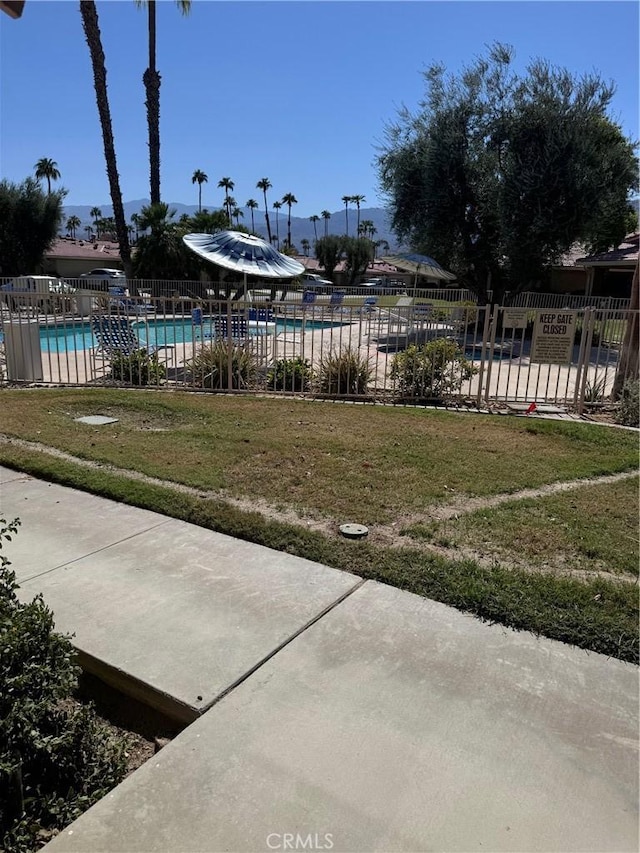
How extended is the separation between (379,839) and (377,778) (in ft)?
0.82

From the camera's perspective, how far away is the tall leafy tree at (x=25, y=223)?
3200 cm

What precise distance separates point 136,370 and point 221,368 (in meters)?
1.66

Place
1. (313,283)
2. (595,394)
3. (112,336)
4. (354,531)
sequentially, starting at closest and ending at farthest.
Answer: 1. (354,531)
2. (595,394)
3. (112,336)
4. (313,283)

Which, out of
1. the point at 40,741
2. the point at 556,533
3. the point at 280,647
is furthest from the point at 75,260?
the point at 40,741

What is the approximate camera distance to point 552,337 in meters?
9.00

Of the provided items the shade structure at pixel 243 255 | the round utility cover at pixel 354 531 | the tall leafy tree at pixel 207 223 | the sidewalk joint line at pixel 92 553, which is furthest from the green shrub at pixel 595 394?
the tall leafy tree at pixel 207 223

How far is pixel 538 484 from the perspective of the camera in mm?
5555

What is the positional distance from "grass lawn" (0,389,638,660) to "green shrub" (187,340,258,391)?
1.21 meters

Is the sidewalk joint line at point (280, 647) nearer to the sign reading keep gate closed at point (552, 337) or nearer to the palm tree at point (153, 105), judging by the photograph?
the sign reading keep gate closed at point (552, 337)

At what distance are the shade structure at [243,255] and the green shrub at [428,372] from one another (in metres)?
4.40

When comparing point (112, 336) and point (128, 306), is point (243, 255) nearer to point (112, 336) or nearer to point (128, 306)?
point (128, 306)

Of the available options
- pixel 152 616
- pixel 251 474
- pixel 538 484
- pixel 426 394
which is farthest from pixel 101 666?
pixel 426 394

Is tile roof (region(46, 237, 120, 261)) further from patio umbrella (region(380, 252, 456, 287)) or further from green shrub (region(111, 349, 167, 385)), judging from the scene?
green shrub (region(111, 349, 167, 385))

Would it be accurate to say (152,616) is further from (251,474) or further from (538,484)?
(538,484)
